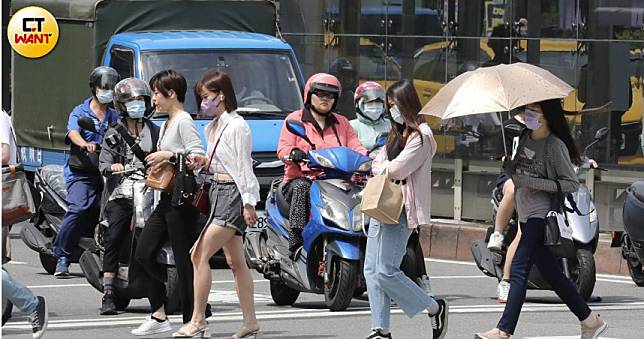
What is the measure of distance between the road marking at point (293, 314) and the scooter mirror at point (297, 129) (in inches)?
51.3

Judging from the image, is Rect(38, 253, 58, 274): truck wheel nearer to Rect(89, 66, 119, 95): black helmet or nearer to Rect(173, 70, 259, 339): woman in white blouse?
Rect(89, 66, 119, 95): black helmet

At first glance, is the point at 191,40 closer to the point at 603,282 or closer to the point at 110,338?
the point at 603,282

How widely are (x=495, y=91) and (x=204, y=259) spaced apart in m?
2.12

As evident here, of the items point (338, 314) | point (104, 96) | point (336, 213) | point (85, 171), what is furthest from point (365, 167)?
point (85, 171)

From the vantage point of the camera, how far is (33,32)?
18.8 meters

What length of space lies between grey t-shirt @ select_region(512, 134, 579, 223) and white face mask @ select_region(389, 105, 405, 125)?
0.79 m

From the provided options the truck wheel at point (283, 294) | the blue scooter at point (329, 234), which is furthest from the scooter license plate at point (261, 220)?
the blue scooter at point (329, 234)

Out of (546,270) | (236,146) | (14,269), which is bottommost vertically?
(14,269)

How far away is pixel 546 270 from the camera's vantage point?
10.6 metres

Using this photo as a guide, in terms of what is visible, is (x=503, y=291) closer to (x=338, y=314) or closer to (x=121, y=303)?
(x=338, y=314)

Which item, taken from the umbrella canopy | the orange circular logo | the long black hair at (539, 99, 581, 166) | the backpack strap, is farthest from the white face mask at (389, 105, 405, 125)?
the orange circular logo

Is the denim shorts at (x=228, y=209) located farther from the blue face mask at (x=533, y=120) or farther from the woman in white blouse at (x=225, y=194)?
the blue face mask at (x=533, y=120)

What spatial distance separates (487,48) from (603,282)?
4.53 m

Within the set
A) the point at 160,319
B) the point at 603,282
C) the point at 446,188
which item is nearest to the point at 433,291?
the point at 603,282
